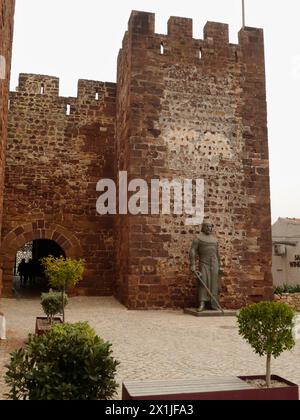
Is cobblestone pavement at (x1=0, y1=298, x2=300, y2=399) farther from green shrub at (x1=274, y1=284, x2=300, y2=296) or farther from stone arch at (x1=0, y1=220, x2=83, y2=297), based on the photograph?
green shrub at (x1=274, y1=284, x2=300, y2=296)

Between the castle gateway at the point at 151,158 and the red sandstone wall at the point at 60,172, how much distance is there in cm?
3

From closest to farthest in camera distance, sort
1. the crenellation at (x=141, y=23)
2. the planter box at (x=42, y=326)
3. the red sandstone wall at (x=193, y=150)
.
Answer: the planter box at (x=42, y=326) → the red sandstone wall at (x=193, y=150) → the crenellation at (x=141, y=23)

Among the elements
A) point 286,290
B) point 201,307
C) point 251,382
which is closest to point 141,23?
point 201,307

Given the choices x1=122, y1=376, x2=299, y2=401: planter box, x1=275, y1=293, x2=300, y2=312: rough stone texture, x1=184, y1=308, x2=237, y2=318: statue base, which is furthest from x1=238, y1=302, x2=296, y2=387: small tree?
x1=275, y1=293, x2=300, y2=312: rough stone texture

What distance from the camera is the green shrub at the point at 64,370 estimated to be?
2.82 metres

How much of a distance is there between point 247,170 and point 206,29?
13.7 feet

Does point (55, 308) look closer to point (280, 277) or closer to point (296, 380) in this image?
point (296, 380)

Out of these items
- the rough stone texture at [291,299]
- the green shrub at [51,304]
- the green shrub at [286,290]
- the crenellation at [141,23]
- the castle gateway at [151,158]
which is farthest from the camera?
the green shrub at [286,290]

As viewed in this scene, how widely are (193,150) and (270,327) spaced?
27.3 ft

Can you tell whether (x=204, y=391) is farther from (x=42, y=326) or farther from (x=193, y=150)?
(x=193, y=150)

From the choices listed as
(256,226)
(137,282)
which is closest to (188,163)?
(256,226)

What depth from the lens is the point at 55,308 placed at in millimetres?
7449

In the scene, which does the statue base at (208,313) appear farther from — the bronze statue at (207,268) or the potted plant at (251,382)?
the potted plant at (251,382)

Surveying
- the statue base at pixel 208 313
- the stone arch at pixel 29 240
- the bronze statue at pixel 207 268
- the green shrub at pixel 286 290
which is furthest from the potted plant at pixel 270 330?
the stone arch at pixel 29 240
